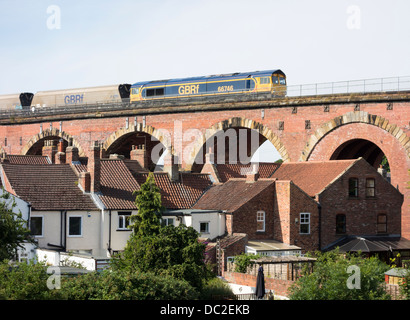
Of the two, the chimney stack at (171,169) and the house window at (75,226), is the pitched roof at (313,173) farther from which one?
the house window at (75,226)

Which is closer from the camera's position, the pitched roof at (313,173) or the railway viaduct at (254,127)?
the pitched roof at (313,173)

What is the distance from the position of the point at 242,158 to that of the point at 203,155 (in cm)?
662

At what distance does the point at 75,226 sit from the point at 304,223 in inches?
466

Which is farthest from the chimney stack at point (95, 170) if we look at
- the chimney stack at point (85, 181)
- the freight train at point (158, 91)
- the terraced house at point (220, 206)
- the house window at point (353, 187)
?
the freight train at point (158, 91)

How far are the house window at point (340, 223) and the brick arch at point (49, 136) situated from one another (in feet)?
107

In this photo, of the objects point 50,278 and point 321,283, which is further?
point 321,283

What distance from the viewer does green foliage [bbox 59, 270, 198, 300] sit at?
86.2ft

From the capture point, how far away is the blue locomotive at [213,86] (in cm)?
6297

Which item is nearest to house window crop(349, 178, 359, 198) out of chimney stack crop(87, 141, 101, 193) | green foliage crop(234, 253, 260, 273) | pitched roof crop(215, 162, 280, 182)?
pitched roof crop(215, 162, 280, 182)

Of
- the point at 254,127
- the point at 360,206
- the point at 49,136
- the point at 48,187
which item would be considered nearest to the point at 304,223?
the point at 360,206

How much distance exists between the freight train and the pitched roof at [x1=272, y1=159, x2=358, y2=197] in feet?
30.3

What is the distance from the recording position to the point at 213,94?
216ft
